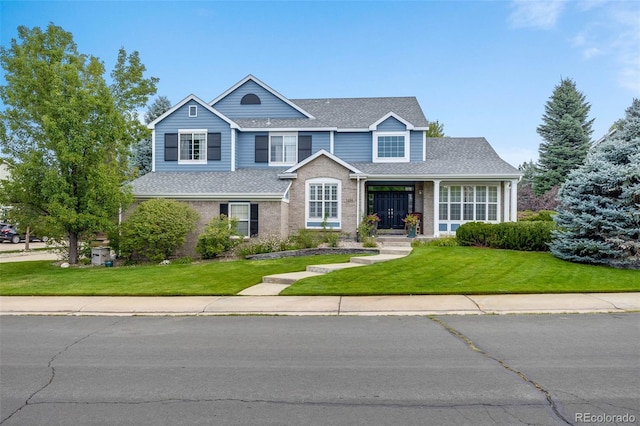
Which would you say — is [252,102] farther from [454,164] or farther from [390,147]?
[454,164]

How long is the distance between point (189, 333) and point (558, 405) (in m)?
5.99

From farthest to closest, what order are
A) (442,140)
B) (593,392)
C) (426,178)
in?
(442,140), (426,178), (593,392)

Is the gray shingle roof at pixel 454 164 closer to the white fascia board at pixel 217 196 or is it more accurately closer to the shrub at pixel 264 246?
the white fascia board at pixel 217 196

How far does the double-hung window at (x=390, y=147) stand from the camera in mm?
25000

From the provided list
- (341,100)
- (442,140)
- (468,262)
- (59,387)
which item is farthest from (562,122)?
(59,387)

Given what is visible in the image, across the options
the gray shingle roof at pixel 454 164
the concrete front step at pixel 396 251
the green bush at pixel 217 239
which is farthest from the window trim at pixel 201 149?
the concrete front step at pixel 396 251

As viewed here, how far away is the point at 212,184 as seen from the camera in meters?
22.6

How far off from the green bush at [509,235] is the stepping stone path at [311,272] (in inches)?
106

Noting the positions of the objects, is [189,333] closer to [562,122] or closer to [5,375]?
[5,375]

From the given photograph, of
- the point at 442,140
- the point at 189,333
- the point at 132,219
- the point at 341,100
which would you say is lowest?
the point at 189,333

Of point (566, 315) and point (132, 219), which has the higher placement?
point (132, 219)

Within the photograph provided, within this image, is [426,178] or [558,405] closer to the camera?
[558,405]

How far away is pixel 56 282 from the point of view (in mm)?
14000

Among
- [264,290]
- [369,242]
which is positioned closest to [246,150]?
[369,242]
